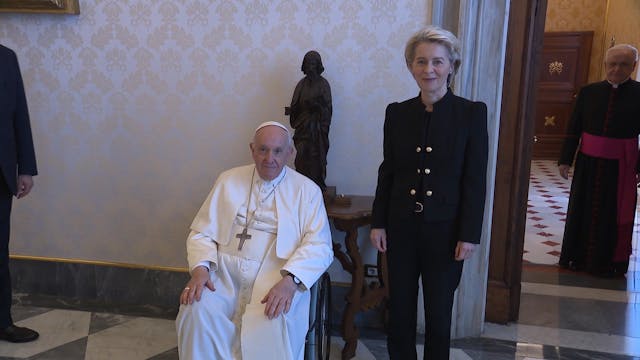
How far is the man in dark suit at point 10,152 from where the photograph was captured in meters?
2.88

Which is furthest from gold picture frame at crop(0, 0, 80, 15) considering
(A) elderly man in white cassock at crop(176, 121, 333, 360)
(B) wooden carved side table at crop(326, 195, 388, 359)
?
(B) wooden carved side table at crop(326, 195, 388, 359)

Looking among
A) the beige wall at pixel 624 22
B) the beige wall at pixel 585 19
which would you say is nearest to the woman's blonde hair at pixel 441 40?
the beige wall at pixel 624 22

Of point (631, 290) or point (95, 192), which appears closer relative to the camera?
point (95, 192)

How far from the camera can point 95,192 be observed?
3.62m

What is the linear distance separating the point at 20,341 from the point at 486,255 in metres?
2.57

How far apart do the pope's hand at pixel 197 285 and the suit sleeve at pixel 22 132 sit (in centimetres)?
123

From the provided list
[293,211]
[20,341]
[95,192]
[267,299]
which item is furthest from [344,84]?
[20,341]

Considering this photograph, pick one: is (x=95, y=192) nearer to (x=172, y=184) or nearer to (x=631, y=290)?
(x=172, y=184)

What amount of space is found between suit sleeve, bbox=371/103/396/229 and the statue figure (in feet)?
2.21

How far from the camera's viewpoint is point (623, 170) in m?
4.26

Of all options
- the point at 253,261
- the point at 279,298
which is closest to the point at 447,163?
the point at 279,298

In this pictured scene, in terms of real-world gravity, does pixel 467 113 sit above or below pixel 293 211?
above

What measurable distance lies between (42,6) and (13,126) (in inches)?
33.5

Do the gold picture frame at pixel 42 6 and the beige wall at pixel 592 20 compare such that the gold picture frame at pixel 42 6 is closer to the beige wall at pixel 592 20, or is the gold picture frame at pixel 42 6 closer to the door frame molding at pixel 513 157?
the door frame molding at pixel 513 157
